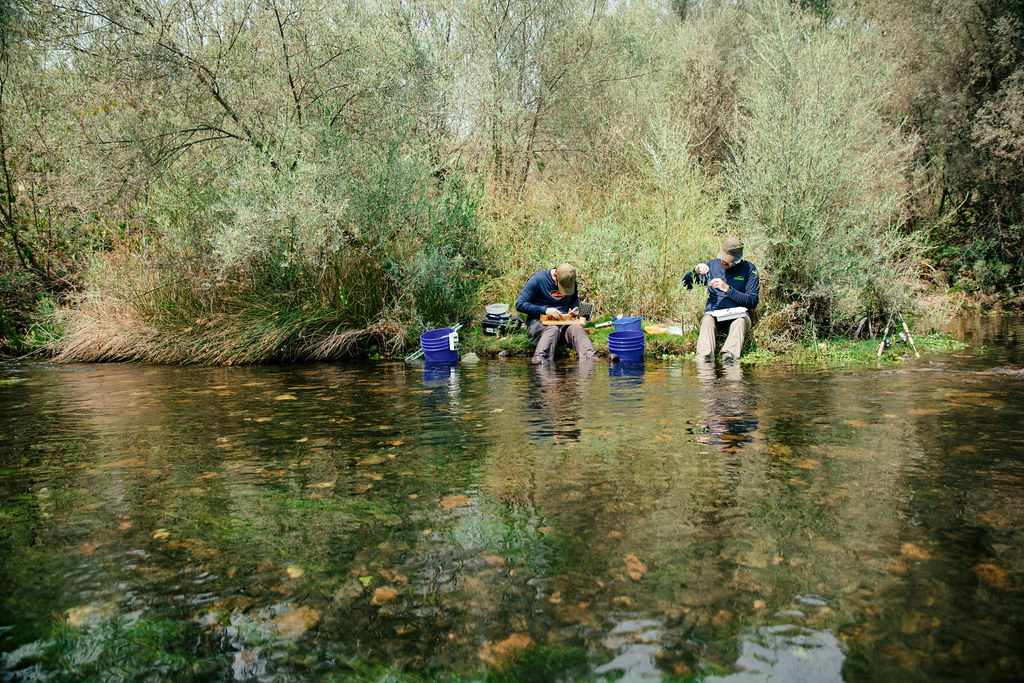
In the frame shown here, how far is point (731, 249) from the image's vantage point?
11219 millimetres

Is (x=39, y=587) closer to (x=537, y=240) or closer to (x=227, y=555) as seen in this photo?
(x=227, y=555)

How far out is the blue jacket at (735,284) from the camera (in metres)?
11.3

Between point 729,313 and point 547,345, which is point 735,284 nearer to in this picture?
point 729,313

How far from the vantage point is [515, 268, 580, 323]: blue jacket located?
12.0 metres

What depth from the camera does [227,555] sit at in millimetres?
3748

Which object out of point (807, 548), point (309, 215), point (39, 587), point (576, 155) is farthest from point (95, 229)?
point (807, 548)

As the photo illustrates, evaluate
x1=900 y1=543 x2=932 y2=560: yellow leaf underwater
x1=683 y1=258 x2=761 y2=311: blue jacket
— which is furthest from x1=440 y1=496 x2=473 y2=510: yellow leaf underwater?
x1=683 y1=258 x2=761 y2=311: blue jacket

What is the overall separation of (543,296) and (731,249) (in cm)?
294

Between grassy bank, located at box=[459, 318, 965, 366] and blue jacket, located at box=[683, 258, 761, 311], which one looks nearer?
grassy bank, located at box=[459, 318, 965, 366]

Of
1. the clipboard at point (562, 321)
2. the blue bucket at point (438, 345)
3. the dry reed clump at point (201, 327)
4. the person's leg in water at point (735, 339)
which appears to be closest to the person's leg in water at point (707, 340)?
the person's leg in water at point (735, 339)

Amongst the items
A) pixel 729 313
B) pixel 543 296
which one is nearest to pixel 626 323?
→ pixel 543 296

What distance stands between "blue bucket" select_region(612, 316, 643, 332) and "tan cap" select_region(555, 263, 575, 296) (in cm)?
87

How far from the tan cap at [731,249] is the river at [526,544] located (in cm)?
417

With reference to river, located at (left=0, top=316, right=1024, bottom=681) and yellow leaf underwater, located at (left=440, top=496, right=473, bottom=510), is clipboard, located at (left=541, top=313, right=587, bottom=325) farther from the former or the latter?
yellow leaf underwater, located at (left=440, top=496, right=473, bottom=510)
